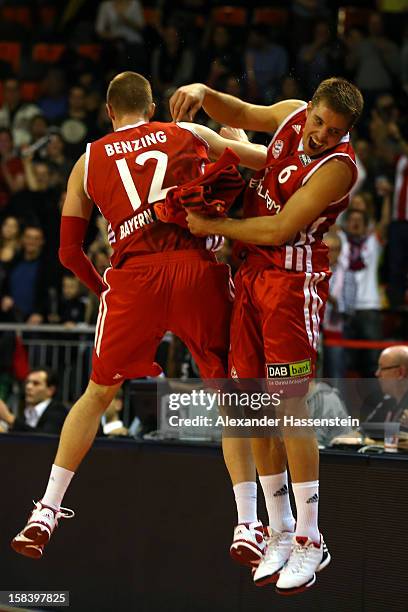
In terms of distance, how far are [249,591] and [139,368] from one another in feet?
5.76

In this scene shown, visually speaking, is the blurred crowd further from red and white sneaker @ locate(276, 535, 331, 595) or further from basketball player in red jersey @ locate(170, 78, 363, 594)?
red and white sneaker @ locate(276, 535, 331, 595)

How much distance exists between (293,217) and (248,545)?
141 centimetres

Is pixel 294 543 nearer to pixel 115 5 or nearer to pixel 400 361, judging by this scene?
pixel 400 361

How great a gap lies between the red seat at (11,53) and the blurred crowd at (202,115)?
100 millimetres

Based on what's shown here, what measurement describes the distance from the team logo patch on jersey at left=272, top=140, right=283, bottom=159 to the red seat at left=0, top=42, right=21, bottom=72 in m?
9.45

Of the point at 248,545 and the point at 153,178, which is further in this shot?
the point at 153,178

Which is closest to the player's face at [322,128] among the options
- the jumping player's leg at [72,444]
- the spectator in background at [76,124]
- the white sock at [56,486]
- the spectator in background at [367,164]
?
the jumping player's leg at [72,444]

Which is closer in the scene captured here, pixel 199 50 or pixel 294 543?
pixel 294 543

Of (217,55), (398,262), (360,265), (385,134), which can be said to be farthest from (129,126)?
(217,55)

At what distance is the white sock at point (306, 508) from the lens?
4816 millimetres

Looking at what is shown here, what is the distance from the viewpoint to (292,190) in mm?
4891

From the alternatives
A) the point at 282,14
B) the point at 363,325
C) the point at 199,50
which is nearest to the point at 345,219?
the point at 363,325

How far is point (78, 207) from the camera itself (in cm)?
508

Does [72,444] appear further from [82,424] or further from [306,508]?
[306,508]
